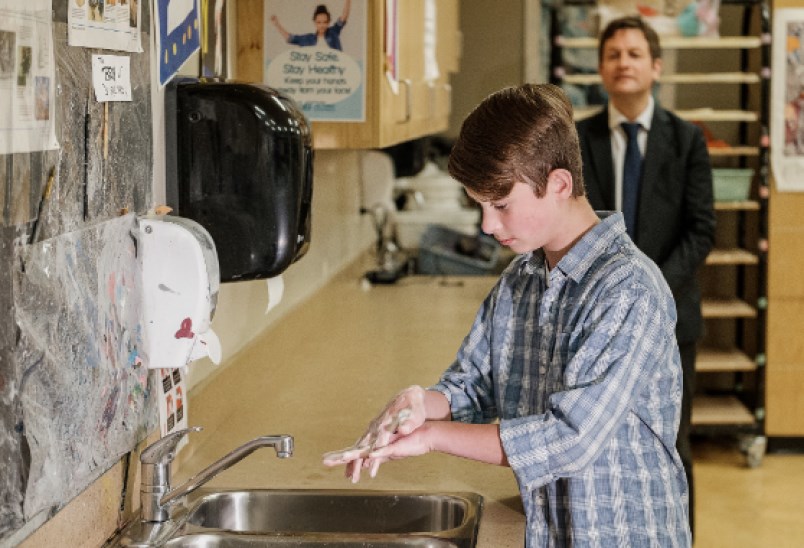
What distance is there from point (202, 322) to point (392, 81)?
3.94 ft

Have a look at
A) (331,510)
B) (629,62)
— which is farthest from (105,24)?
(629,62)

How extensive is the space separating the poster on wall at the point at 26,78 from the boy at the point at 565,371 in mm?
541

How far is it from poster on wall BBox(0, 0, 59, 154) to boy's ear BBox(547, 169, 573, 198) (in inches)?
25.4

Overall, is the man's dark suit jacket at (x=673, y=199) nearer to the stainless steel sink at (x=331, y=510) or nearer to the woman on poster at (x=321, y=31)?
the woman on poster at (x=321, y=31)

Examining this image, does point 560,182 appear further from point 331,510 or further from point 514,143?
point 331,510

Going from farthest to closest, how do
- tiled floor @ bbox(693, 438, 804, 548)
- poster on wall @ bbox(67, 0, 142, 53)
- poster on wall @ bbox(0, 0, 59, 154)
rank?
tiled floor @ bbox(693, 438, 804, 548)
poster on wall @ bbox(67, 0, 142, 53)
poster on wall @ bbox(0, 0, 59, 154)

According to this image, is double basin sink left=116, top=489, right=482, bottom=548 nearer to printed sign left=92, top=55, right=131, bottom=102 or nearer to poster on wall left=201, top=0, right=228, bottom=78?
printed sign left=92, top=55, right=131, bottom=102

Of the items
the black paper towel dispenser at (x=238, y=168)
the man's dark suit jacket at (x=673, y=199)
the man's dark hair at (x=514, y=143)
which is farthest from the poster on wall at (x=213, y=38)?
the man's dark suit jacket at (x=673, y=199)

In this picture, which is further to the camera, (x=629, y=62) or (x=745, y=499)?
(x=745, y=499)

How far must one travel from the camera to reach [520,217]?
1.68 metres

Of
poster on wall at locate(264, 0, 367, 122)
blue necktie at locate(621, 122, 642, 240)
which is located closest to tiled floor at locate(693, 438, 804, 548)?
blue necktie at locate(621, 122, 642, 240)

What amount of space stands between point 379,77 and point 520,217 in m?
1.00

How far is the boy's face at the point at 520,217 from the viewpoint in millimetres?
1666

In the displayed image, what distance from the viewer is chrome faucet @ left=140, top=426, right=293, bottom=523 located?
1.76 metres
